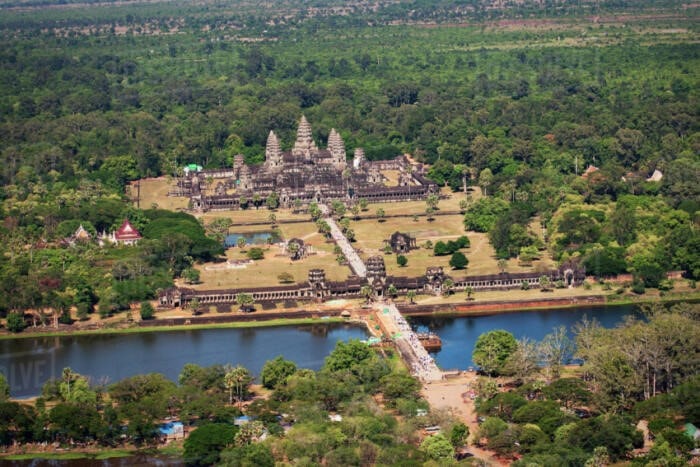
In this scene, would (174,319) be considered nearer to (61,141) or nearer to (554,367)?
(554,367)

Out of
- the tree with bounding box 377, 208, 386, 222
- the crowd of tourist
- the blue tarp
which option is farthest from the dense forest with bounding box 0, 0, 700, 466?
the tree with bounding box 377, 208, 386, 222

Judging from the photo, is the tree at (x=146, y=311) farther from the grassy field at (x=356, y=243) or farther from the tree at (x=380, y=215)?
the tree at (x=380, y=215)

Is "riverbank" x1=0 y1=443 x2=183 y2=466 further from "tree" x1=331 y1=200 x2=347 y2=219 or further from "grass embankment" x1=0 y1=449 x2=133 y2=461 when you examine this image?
"tree" x1=331 y1=200 x2=347 y2=219

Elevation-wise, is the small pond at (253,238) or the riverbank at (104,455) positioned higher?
the small pond at (253,238)

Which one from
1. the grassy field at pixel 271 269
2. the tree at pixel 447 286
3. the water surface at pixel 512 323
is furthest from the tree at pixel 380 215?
the water surface at pixel 512 323

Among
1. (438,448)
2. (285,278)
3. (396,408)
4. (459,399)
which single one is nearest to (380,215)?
(285,278)

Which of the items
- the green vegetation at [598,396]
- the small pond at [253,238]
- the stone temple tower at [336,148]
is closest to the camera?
the green vegetation at [598,396]

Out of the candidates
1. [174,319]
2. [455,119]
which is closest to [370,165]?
[455,119]
